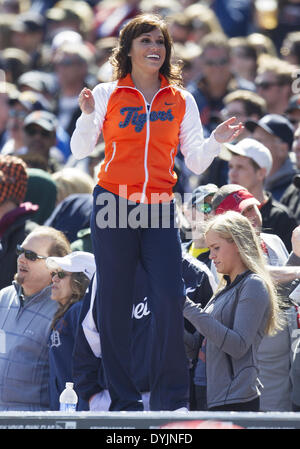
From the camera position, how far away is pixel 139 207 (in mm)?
4938

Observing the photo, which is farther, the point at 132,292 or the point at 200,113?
the point at 200,113

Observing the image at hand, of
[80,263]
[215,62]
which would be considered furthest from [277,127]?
[80,263]

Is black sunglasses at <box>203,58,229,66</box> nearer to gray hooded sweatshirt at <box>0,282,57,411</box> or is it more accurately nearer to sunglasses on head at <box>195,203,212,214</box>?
sunglasses on head at <box>195,203,212,214</box>

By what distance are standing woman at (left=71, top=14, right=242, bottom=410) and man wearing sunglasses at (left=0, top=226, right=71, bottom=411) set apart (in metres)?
1.17

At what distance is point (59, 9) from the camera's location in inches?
512

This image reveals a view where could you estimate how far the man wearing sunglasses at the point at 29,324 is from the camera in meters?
6.09

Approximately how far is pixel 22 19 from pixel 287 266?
836 cm

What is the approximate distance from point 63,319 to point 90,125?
1.50 meters

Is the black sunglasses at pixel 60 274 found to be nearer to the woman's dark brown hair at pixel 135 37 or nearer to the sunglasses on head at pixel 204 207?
the sunglasses on head at pixel 204 207

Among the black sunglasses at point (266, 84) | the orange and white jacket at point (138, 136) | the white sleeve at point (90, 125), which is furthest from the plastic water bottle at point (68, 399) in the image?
the black sunglasses at point (266, 84)

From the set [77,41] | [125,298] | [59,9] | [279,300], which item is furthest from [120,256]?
[59,9]

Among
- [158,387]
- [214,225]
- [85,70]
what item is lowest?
[158,387]

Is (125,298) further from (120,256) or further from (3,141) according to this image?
(3,141)

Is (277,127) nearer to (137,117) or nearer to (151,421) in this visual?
(137,117)
